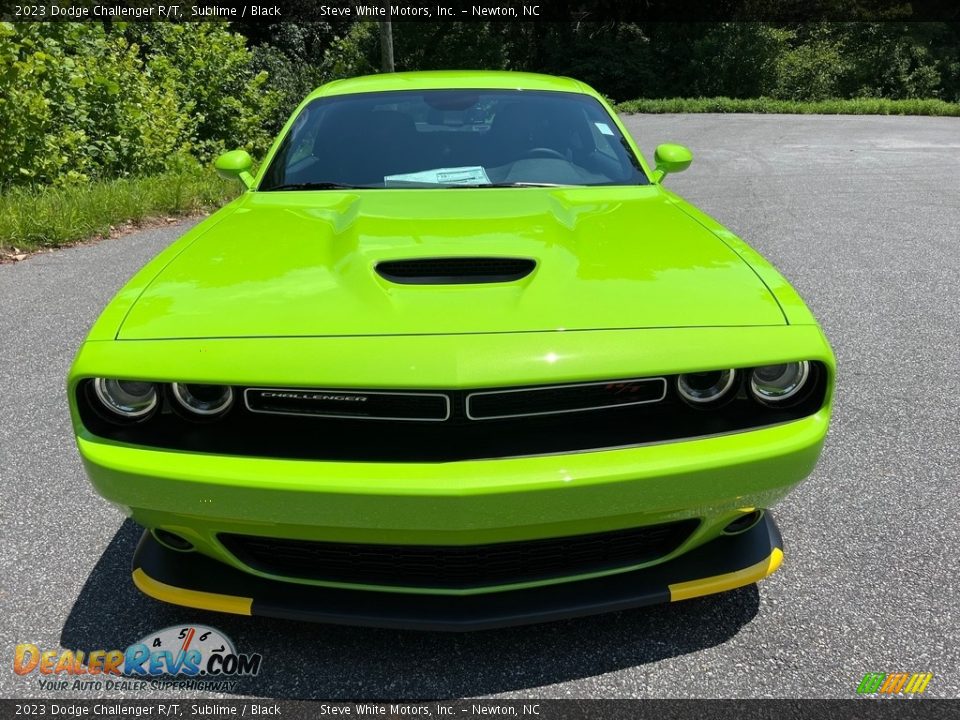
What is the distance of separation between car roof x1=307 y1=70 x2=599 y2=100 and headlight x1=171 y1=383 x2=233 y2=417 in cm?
207

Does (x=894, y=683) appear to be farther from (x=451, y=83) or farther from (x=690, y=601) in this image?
(x=451, y=83)

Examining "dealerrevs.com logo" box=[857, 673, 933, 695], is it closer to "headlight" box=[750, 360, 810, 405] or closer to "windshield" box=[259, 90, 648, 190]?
"headlight" box=[750, 360, 810, 405]

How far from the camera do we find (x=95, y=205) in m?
6.63

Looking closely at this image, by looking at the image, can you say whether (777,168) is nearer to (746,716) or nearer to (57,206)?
(57,206)

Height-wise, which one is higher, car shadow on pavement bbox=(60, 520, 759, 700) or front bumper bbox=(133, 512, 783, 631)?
front bumper bbox=(133, 512, 783, 631)

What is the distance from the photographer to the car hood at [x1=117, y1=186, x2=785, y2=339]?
167 cm

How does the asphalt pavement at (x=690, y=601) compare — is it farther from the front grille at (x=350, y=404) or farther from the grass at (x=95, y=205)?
the grass at (x=95, y=205)

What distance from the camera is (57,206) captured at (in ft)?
20.9

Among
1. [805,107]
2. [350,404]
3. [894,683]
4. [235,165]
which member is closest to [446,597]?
[350,404]

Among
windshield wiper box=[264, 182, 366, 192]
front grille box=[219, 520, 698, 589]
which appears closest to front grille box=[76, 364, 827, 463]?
front grille box=[219, 520, 698, 589]

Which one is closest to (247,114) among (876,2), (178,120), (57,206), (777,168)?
(178,120)

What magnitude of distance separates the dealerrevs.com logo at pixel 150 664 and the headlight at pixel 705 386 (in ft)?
4.14

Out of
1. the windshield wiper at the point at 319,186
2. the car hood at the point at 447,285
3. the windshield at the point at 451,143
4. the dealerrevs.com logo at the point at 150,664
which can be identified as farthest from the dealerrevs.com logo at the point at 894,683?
the windshield wiper at the point at 319,186

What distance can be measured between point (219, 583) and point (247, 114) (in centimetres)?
981
